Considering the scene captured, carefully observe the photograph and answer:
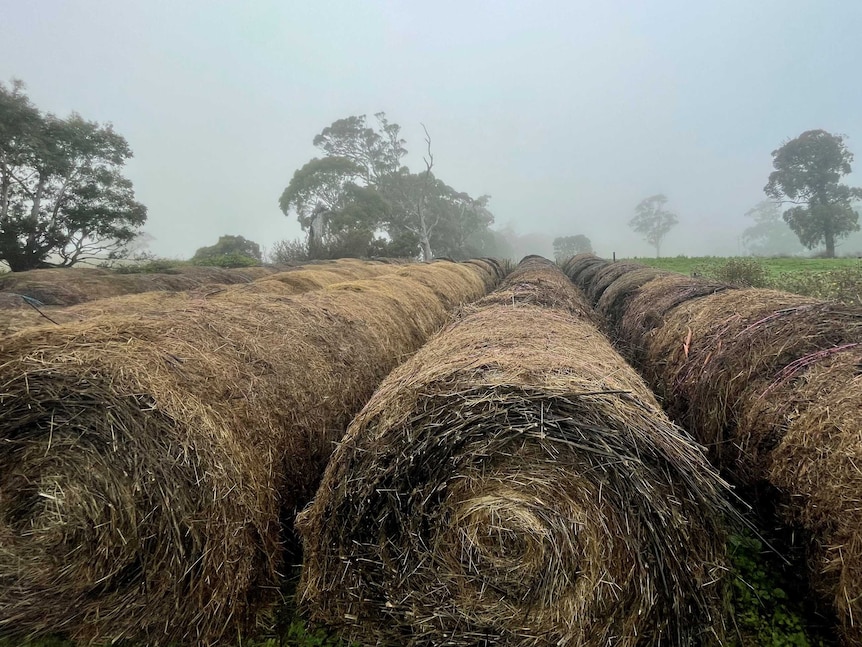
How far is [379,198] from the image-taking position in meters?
43.4

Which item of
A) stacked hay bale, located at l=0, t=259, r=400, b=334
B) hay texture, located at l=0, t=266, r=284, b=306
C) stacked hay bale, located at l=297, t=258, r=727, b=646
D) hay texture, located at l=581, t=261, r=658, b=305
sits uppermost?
hay texture, located at l=0, t=266, r=284, b=306

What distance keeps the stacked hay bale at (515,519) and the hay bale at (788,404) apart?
69 centimetres

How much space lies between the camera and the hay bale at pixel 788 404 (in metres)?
2.56

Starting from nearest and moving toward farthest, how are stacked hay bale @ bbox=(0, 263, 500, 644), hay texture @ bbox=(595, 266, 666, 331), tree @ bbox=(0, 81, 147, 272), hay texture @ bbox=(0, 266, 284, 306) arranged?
stacked hay bale @ bbox=(0, 263, 500, 644), hay texture @ bbox=(0, 266, 284, 306), hay texture @ bbox=(595, 266, 666, 331), tree @ bbox=(0, 81, 147, 272)

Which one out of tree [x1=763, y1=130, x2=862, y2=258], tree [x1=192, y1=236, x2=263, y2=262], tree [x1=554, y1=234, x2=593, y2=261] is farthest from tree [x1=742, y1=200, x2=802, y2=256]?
tree [x1=192, y1=236, x2=263, y2=262]

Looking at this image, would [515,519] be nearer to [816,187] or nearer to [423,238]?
[423,238]

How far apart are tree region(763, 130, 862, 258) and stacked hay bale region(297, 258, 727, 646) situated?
5251 centimetres

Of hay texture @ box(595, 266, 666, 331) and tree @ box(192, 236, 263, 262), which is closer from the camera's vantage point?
hay texture @ box(595, 266, 666, 331)

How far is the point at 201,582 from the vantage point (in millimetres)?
2773

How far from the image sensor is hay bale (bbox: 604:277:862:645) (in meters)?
2.56

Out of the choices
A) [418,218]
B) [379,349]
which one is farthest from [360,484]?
[418,218]

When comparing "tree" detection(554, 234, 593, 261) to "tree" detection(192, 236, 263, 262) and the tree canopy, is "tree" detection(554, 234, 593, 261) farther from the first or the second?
"tree" detection(192, 236, 263, 262)

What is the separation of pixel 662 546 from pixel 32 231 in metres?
26.8

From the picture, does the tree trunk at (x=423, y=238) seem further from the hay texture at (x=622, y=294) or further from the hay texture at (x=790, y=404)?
the hay texture at (x=790, y=404)
